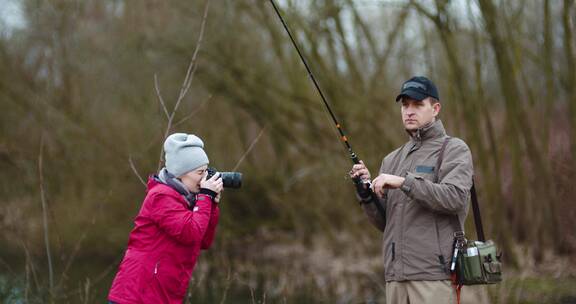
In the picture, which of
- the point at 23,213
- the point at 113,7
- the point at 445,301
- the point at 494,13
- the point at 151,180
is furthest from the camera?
the point at 113,7

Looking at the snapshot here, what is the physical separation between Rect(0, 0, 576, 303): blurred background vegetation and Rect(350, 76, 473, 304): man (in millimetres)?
4941

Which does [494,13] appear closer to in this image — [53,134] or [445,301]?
[445,301]

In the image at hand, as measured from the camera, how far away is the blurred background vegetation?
902cm

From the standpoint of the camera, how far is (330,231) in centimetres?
1250

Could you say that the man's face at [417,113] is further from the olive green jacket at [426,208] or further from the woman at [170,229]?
the woman at [170,229]

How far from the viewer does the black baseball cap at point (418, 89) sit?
10.9 ft

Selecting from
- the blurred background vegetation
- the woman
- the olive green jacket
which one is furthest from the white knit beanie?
the blurred background vegetation

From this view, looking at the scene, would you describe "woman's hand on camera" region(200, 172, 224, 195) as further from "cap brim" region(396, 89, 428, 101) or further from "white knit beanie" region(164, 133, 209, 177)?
"cap brim" region(396, 89, 428, 101)

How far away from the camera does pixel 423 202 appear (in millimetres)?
3082

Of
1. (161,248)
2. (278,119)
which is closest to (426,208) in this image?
(161,248)

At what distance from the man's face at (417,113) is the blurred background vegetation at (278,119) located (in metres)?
4.99

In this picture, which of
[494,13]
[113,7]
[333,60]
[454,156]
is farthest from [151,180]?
[113,7]

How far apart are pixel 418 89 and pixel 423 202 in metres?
0.54

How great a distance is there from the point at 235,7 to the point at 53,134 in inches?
137
